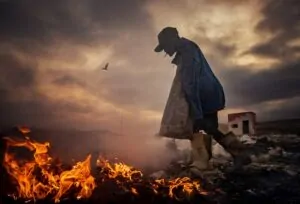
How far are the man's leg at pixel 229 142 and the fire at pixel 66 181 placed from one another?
0.87 meters

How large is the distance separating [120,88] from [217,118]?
183cm

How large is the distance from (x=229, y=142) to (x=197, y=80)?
45.7 inches

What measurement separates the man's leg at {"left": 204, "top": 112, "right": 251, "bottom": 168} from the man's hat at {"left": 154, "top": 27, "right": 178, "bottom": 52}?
1501 millimetres

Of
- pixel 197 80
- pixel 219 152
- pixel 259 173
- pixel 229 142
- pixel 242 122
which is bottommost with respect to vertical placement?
pixel 259 173

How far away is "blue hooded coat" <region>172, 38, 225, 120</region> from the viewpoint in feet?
22.6

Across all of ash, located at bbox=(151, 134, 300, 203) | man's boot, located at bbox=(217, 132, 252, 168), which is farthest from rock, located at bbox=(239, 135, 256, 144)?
man's boot, located at bbox=(217, 132, 252, 168)

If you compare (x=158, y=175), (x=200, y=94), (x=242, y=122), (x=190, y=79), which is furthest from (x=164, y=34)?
(x=158, y=175)

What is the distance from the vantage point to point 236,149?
6820 mm

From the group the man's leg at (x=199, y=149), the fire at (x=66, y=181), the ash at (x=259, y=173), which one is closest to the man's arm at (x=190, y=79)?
the man's leg at (x=199, y=149)

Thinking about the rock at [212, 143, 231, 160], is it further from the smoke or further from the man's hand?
the smoke

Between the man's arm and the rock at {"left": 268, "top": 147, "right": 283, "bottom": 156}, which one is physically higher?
the man's arm

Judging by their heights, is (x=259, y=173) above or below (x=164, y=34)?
below

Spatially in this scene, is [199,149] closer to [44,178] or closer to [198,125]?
[198,125]

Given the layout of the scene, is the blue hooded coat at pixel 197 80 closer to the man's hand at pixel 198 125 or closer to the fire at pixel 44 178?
the man's hand at pixel 198 125
